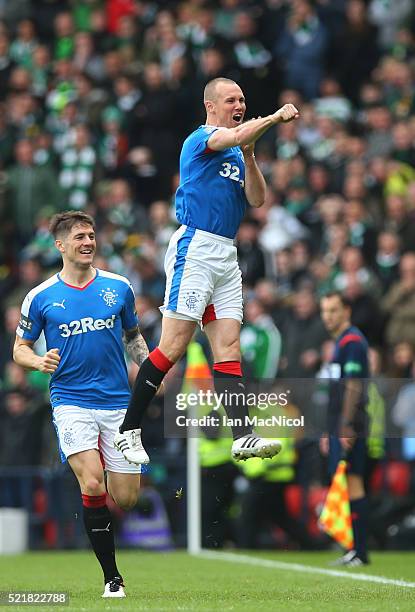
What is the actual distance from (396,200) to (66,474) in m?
5.05

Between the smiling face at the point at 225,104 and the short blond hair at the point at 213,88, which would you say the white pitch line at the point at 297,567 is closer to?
the smiling face at the point at 225,104

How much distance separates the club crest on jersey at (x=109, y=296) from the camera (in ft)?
33.3

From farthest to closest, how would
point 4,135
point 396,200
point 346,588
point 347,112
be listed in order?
point 4,135, point 347,112, point 396,200, point 346,588

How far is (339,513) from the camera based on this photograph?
1428cm

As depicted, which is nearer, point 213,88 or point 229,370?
point 213,88

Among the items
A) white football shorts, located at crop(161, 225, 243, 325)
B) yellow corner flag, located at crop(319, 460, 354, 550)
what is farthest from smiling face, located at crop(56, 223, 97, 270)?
yellow corner flag, located at crop(319, 460, 354, 550)

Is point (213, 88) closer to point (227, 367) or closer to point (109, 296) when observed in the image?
point (109, 296)

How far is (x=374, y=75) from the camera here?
21562 millimetres

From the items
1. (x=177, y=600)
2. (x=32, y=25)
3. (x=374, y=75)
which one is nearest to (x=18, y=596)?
(x=177, y=600)

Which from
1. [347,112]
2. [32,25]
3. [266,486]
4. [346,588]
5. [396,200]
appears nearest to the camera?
[346,588]

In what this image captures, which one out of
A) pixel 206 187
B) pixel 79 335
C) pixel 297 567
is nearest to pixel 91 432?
pixel 79 335

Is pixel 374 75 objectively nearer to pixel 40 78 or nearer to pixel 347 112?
pixel 347 112

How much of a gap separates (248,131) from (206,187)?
696mm

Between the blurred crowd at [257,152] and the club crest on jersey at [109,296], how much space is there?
6.23m
